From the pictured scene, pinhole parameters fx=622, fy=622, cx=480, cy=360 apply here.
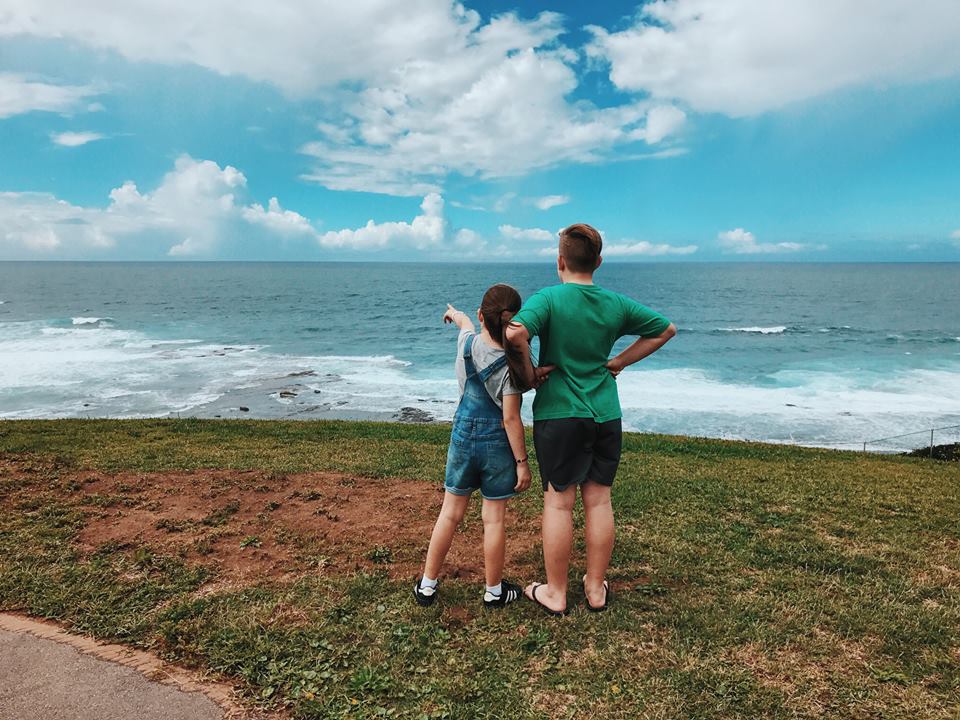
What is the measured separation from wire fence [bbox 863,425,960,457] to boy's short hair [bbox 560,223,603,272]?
1860cm

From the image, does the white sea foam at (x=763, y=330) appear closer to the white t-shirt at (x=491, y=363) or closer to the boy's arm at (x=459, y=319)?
the boy's arm at (x=459, y=319)

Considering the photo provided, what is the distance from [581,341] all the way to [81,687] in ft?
11.0

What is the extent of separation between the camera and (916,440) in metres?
19.3

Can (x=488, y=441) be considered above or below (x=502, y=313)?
below

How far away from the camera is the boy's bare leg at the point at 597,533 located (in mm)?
3945

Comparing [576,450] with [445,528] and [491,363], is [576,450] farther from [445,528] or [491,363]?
[445,528]

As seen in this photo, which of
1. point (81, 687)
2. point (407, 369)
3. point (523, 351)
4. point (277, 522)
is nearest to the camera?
point (81, 687)

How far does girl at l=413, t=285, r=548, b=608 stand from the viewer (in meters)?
3.72

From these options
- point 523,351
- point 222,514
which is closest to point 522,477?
point 523,351

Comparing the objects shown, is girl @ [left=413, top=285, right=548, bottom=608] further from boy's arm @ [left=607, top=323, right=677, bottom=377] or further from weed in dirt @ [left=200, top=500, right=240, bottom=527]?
weed in dirt @ [left=200, top=500, right=240, bottom=527]

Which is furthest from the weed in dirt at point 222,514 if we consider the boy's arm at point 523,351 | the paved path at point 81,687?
the boy's arm at point 523,351

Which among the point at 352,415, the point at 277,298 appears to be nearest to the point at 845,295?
the point at 277,298

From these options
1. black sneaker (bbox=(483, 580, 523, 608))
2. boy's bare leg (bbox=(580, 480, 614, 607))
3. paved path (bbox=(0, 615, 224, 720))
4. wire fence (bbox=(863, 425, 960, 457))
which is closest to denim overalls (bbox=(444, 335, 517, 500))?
boy's bare leg (bbox=(580, 480, 614, 607))

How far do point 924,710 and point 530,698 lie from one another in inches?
77.8
